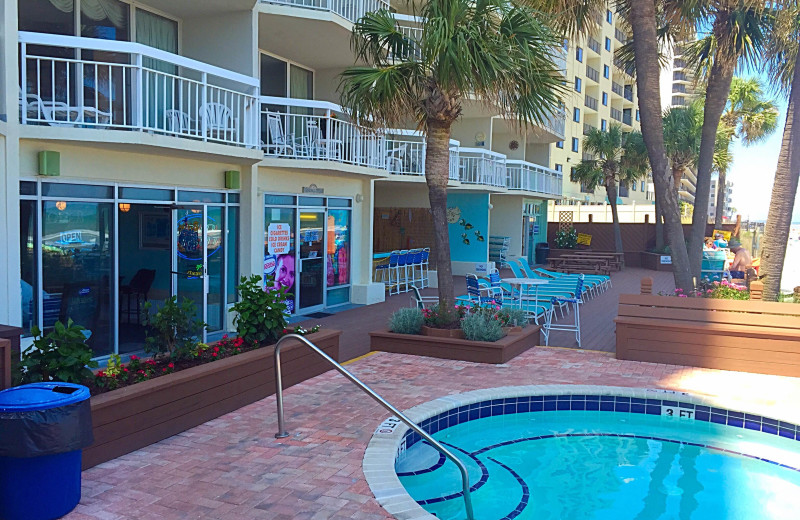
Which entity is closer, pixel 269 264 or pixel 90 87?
pixel 90 87

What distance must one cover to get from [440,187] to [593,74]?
40.1m

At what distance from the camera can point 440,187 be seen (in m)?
10.5

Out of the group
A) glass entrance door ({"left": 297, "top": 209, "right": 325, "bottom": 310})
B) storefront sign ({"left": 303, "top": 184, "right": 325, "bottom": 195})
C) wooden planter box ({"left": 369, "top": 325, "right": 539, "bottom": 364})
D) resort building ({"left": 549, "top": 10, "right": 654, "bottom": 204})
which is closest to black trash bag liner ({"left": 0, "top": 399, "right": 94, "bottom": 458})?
wooden planter box ({"left": 369, "top": 325, "right": 539, "bottom": 364})

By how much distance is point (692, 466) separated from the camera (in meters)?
6.82

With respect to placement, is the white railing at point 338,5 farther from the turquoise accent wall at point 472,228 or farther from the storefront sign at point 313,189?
the turquoise accent wall at point 472,228

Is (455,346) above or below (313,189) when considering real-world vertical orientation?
below

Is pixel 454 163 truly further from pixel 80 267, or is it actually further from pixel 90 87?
pixel 80 267

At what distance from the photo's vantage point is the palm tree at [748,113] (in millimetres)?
36969

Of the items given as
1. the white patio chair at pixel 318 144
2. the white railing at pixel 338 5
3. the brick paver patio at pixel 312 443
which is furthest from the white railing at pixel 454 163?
the brick paver patio at pixel 312 443

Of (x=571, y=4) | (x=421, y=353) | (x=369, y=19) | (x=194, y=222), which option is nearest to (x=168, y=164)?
(x=194, y=222)

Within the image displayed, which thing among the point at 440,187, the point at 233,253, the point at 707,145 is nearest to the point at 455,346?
the point at 440,187

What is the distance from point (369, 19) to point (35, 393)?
7699 mm

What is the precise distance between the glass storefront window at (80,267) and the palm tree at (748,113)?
34.7m

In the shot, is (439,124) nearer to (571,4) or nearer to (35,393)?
(571,4)
